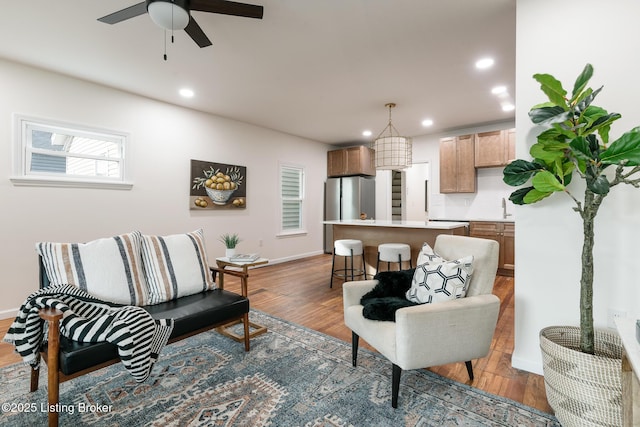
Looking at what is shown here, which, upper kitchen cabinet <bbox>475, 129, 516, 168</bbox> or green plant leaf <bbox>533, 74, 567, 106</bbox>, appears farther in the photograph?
upper kitchen cabinet <bbox>475, 129, 516, 168</bbox>

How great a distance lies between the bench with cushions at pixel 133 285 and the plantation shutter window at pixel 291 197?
142 inches

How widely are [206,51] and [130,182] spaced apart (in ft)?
6.74

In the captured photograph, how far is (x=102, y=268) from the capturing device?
6.52 ft

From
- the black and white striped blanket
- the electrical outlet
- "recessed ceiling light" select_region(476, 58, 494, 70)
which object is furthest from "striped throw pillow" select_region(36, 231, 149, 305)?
"recessed ceiling light" select_region(476, 58, 494, 70)

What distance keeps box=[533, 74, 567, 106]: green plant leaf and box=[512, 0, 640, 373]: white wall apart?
15.1 inches

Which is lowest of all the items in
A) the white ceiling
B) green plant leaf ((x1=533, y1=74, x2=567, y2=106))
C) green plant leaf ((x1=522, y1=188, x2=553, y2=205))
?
green plant leaf ((x1=522, y1=188, x2=553, y2=205))

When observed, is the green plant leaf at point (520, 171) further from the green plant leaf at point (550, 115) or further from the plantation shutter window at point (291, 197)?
the plantation shutter window at point (291, 197)

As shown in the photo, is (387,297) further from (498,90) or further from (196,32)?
(498,90)

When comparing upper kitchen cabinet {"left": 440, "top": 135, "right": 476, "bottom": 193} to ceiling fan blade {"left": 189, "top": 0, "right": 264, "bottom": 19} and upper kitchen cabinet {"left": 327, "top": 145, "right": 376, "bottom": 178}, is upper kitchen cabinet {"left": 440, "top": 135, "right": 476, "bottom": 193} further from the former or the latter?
ceiling fan blade {"left": 189, "top": 0, "right": 264, "bottom": 19}

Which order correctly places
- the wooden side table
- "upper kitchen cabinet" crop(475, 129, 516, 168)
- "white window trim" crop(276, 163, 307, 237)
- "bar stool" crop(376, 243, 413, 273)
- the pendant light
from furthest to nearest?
"white window trim" crop(276, 163, 307, 237) < "upper kitchen cabinet" crop(475, 129, 516, 168) < the pendant light < "bar stool" crop(376, 243, 413, 273) < the wooden side table

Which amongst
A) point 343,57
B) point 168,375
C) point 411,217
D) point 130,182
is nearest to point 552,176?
point 343,57

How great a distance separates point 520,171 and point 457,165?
12.9ft

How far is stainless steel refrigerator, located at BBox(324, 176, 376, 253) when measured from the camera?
21.3 ft

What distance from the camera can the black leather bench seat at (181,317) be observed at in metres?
1.46
